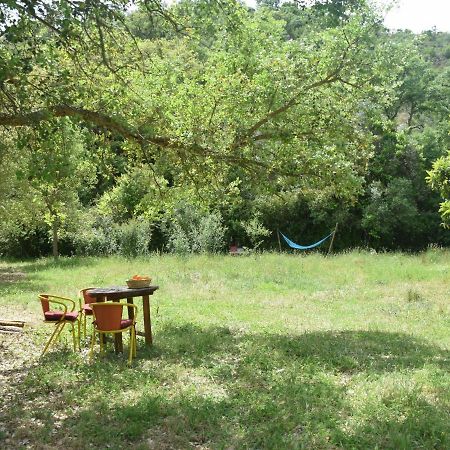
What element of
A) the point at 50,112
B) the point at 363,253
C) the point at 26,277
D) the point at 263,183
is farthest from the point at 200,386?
the point at 363,253

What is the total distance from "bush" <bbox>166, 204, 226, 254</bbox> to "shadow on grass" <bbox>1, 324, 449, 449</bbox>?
1156cm

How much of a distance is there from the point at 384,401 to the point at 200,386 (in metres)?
1.63

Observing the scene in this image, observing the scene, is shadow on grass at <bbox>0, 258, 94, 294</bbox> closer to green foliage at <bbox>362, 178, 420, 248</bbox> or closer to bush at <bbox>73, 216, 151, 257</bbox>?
bush at <bbox>73, 216, 151, 257</bbox>

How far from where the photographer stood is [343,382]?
5.04 metres

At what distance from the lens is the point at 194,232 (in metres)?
18.5

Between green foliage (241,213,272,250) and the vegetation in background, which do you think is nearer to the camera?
the vegetation in background

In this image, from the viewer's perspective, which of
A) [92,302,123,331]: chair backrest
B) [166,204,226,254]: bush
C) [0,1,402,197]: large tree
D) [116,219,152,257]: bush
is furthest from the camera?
[116,219,152,257]: bush

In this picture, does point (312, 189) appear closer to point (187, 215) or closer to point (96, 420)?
point (96, 420)

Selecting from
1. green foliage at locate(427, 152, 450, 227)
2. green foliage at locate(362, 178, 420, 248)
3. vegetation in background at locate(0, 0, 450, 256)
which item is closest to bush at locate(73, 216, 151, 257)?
green foliage at locate(362, 178, 420, 248)

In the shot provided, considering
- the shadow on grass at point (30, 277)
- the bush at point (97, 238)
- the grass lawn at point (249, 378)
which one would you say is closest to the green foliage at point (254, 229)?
the bush at point (97, 238)

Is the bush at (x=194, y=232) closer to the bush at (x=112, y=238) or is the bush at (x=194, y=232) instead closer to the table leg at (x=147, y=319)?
the bush at (x=112, y=238)

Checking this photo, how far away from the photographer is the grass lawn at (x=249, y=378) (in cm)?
384

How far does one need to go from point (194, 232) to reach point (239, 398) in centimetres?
1408

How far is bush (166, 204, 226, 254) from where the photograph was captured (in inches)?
715
